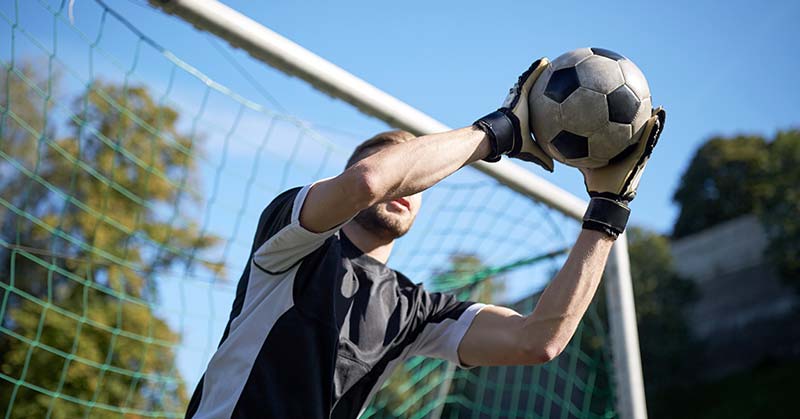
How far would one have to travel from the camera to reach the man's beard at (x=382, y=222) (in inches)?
104

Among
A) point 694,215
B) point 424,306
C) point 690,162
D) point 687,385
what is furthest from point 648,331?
point 424,306

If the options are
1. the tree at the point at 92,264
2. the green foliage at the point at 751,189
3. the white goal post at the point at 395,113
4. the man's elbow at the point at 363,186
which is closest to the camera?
Answer: the man's elbow at the point at 363,186

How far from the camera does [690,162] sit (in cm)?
3222

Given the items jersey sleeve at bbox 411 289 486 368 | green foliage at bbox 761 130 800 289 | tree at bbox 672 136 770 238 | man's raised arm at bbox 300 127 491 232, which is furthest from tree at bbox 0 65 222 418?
tree at bbox 672 136 770 238

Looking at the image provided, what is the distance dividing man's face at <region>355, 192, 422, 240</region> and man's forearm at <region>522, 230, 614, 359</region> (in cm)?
52

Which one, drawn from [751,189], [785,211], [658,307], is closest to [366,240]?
[658,307]

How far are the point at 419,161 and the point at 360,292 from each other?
25.3 inches

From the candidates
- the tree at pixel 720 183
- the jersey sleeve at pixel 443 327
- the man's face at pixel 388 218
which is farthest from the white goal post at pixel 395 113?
the tree at pixel 720 183

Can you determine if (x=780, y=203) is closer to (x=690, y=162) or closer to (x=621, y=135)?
(x=690, y=162)

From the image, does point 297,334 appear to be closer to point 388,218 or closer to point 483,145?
point 388,218

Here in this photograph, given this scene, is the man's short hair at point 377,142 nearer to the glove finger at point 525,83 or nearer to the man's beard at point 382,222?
the man's beard at point 382,222

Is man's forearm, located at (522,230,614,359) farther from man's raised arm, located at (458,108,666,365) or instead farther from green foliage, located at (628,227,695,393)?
green foliage, located at (628,227,695,393)

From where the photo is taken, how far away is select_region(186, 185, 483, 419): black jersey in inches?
87.8

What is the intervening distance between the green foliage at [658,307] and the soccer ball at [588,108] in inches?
851
